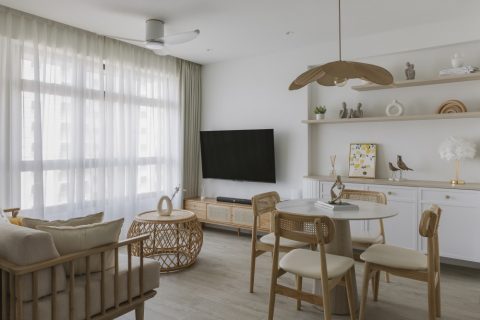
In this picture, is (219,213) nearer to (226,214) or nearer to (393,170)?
(226,214)

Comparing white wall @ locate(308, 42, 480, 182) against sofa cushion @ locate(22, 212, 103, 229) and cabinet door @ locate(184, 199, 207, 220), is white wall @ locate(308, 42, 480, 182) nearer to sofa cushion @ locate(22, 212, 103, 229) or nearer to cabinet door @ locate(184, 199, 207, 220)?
cabinet door @ locate(184, 199, 207, 220)

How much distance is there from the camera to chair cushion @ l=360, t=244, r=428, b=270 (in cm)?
246

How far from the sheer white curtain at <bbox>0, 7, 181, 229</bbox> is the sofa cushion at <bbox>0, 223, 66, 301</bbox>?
6.35 feet

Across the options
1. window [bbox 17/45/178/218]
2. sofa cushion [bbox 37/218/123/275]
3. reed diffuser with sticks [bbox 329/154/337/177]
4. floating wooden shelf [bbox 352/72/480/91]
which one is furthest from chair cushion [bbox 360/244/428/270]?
window [bbox 17/45/178/218]

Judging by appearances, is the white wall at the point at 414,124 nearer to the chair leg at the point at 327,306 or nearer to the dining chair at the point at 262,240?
the dining chair at the point at 262,240

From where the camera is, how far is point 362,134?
4.68m

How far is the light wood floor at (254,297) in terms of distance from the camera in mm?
2811

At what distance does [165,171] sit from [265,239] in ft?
8.97

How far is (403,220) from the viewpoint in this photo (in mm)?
3998

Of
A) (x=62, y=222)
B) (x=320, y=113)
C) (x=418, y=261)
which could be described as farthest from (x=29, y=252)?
(x=320, y=113)

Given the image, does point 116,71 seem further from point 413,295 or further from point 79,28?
point 413,295

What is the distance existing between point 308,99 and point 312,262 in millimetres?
2990

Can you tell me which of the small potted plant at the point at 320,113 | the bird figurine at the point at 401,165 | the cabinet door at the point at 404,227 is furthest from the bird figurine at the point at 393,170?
the small potted plant at the point at 320,113

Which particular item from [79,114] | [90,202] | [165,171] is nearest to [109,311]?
[90,202]
